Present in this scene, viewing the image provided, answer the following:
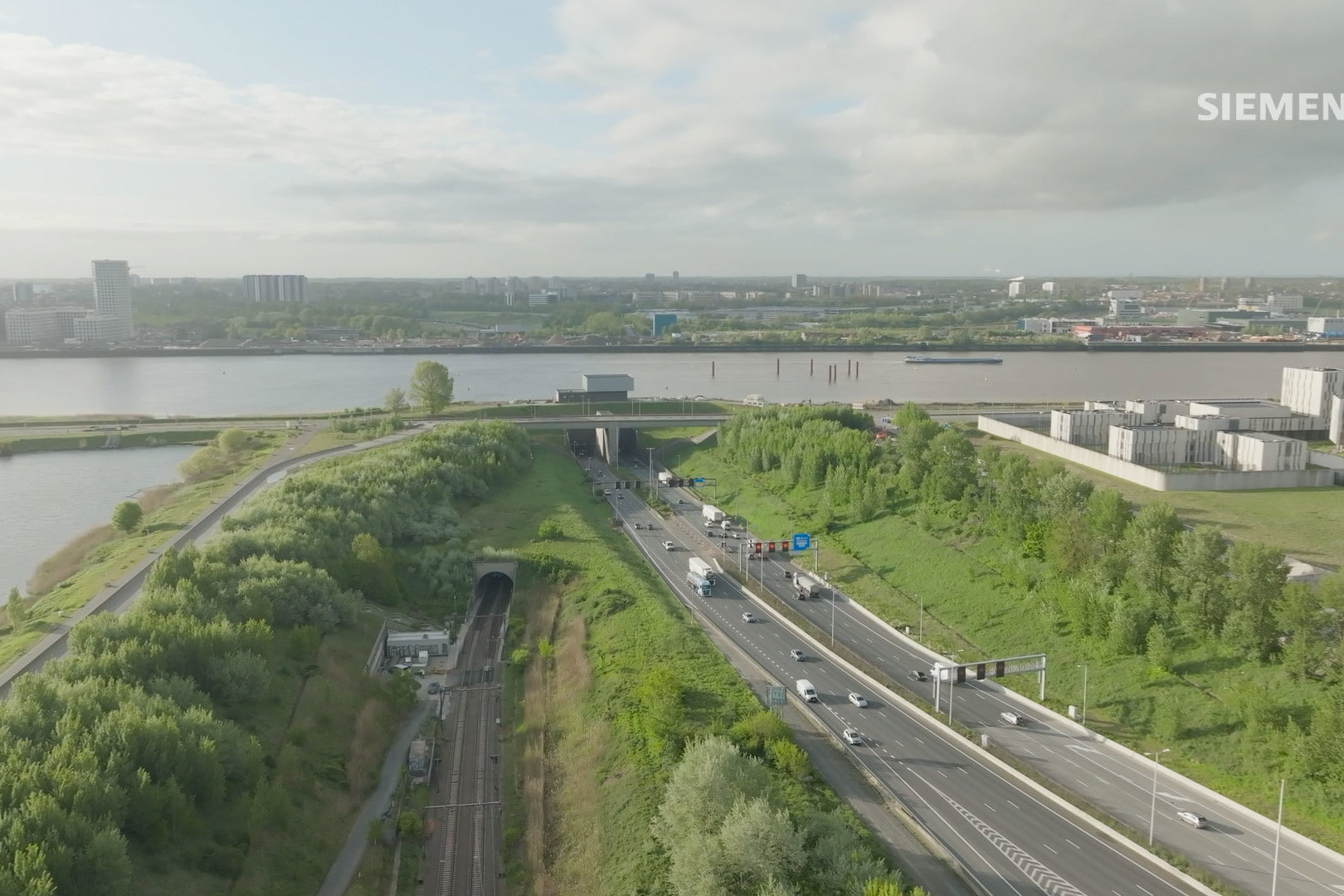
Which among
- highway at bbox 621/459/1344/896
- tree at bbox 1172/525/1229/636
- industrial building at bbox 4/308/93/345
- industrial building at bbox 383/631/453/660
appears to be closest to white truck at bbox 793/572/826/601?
highway at bbox 621/459/1344/896

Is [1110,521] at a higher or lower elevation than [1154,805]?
higher

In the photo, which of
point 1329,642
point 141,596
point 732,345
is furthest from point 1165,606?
point 732,345

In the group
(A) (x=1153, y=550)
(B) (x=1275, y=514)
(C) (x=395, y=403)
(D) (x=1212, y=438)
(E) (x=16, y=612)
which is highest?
(D) (x=1212, y=438)

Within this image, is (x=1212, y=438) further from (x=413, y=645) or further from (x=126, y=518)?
(x=126, y=518)

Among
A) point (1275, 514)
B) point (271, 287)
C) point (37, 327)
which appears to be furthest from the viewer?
point (271, 287)

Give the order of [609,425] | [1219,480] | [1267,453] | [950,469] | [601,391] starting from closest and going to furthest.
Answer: [1219,480] < [1267,453] < [950,469] < [609,425] < [601,391]

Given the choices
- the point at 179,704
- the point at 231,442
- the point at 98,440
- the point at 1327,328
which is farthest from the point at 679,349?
the point at 179,704

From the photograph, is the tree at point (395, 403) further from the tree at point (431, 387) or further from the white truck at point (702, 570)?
the white truck at point (702, 570)

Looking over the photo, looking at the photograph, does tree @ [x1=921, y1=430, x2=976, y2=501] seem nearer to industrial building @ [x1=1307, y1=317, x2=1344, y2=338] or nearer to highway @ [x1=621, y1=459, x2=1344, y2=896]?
highway @ [x1=621, y1=459, x2=1344, y2=896]
